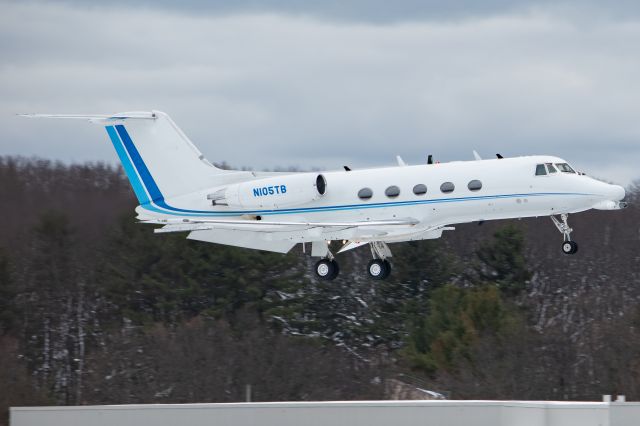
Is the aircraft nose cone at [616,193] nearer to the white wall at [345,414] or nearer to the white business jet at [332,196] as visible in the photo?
the white business jet at [332,196]

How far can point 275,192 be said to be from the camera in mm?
41188

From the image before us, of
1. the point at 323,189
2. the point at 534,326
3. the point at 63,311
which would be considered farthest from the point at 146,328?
the point at 323,189

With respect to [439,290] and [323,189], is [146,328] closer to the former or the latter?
[439,290]

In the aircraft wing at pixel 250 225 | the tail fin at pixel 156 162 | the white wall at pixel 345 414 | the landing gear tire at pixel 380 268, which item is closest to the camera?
the white wall at pixel 345 414

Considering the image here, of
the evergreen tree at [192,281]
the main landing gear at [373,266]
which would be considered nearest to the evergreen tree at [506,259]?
the evergreen tree at [192,281]

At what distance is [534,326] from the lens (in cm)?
7581

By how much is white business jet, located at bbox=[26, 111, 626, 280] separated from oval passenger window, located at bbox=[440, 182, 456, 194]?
3cm

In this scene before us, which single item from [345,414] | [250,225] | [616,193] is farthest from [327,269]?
[345,414]

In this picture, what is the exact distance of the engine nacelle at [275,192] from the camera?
40.8 metres

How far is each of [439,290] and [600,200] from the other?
3526cm

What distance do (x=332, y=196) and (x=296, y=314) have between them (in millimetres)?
33832

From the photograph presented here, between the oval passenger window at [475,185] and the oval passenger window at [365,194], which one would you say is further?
the oval passenger window at [365,194]

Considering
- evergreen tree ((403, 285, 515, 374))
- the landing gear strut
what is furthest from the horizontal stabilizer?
evergreen tree ((403, 285, 515, 374))

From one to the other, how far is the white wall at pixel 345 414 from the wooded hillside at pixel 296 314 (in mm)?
22461
